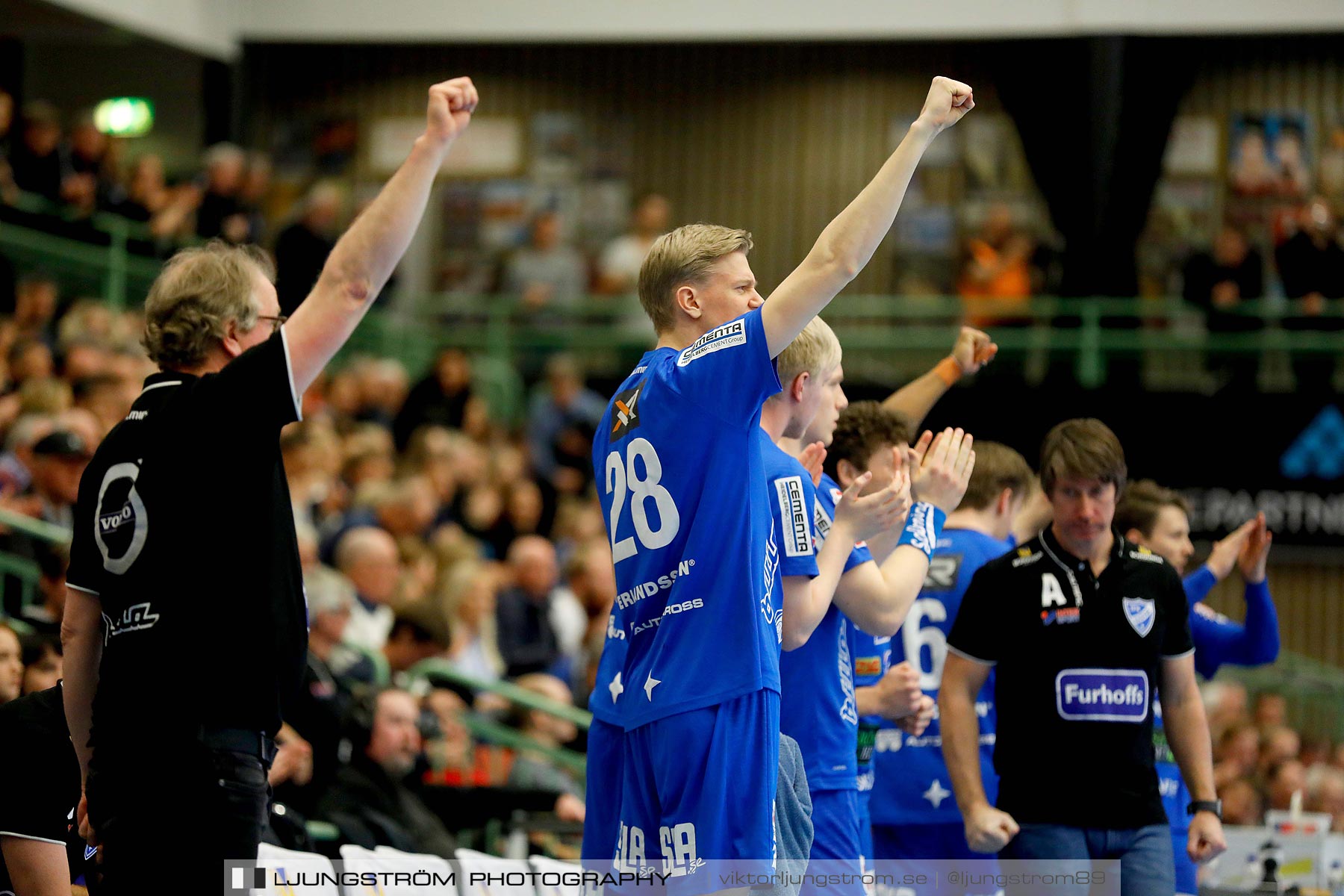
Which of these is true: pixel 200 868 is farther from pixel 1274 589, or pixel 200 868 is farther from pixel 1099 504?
pixel 1274 589

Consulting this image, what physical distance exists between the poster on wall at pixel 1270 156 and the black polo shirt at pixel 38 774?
46.6ft

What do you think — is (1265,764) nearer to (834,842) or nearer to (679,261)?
(834,842)

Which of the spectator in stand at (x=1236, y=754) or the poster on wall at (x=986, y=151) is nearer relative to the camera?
the spectator in stand at (x=1236, y=754)

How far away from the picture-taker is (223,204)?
12.7 m

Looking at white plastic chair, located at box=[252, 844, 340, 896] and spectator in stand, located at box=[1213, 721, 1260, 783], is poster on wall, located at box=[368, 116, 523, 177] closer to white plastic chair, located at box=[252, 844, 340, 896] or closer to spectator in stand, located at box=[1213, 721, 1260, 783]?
spectator in stand, located at box=[1213, 721, 1260, 783]

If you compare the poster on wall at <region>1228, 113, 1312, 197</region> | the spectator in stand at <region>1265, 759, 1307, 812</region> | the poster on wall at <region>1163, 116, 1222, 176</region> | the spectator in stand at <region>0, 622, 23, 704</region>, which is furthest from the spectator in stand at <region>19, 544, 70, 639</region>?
the poster on wall at <region>1228, 113, 1312, 197</region>

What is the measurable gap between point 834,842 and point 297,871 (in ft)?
5.28

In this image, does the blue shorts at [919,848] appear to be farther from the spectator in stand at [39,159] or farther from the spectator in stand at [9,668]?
the spectator in stand at [39,159]

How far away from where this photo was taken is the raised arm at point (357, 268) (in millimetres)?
2717

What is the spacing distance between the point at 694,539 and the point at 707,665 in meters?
0.27

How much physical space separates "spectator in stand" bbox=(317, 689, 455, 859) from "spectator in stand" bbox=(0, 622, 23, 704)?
67.9 inches

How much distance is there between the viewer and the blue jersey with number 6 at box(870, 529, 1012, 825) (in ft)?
16.2

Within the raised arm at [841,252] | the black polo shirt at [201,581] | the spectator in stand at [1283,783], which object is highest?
the raised arm at [841,252]

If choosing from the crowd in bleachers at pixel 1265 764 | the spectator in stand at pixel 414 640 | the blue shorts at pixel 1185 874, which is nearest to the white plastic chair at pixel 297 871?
the blue shorts at pixel 1185 874
